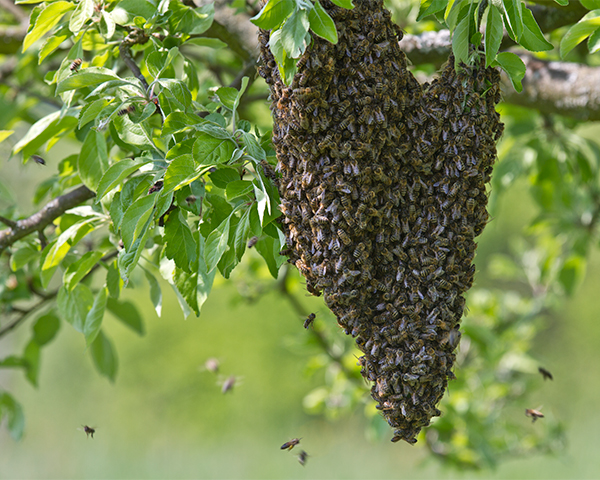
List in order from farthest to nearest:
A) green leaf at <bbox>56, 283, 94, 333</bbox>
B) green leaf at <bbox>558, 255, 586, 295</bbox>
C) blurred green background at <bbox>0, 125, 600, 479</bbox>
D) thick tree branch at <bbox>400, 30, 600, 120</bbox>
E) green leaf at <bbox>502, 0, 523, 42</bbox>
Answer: blurred green background at <bbox>0, 125, 600, 479</bbox>
green leaf at <bbox>558, 255, 586, 295</bbox>
thick tree branch at <bbox>400, 30, 600, 120</bbox>
green leaf at <bbox>56, 283, 94, 333</bbox>
green leaf at <bbox>502, 0, 523, 42</bbox>

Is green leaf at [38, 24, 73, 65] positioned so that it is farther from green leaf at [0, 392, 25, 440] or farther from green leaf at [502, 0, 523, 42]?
green leaf at [0, 392, 25, 440]

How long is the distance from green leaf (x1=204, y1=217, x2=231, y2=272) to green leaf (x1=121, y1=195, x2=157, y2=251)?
125 mm

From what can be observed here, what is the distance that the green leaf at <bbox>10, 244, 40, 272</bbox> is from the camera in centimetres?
156

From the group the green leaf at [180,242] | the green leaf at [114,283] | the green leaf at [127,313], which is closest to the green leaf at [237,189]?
the green leaf at [180,242]

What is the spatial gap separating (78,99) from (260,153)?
1.81 feet

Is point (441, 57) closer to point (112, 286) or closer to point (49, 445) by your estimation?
point (112, 286)

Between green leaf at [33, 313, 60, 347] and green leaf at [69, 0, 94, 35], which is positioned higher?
green leaf at [69, 0, 94, 35]

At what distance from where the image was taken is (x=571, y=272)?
2.76 m

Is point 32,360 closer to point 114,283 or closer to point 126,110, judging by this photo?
point 114,283

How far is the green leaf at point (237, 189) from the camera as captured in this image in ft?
3.49

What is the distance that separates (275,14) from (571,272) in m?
2.36

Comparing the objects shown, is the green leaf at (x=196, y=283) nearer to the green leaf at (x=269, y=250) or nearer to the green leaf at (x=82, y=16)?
the green leaf at (x=269, y=250)

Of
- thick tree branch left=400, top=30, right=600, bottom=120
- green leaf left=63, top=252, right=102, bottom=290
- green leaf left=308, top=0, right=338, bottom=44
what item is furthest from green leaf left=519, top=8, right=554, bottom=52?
green leaf left=63, top=252, right=102, bottom=290

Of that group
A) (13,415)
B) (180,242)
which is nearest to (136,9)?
(180,242)
